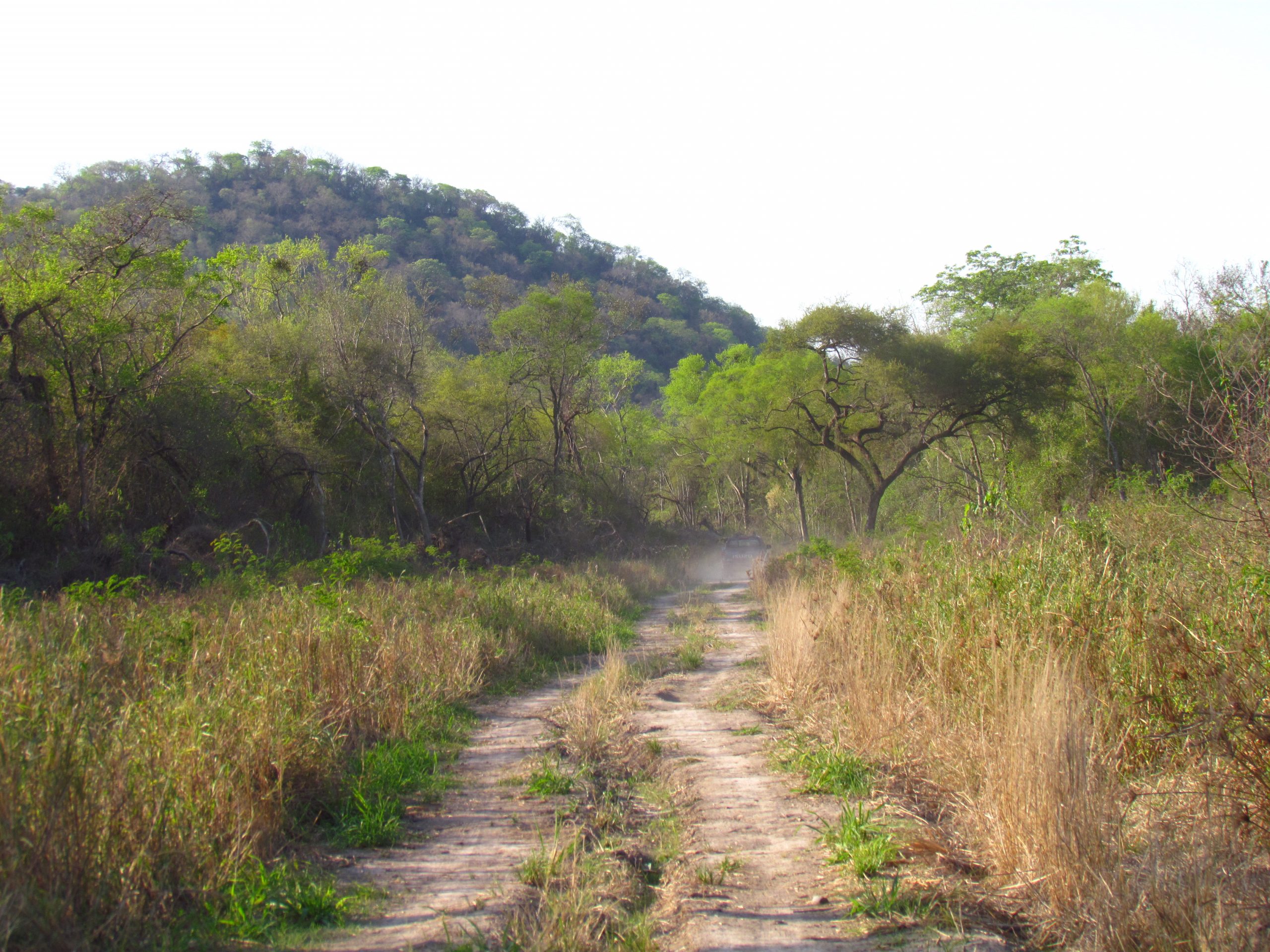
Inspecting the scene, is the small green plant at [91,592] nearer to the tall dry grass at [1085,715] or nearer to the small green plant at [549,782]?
the small green plant at [549,782]

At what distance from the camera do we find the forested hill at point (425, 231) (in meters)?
55.0

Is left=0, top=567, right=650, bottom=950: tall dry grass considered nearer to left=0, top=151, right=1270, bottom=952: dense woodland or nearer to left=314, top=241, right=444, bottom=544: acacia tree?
left=0, top=151, right=1270, bottom=952: dense woodland

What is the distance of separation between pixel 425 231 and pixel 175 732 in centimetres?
7937

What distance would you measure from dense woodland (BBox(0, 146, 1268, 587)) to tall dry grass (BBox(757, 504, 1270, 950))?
94cm

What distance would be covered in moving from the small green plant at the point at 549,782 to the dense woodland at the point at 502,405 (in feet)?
14.5

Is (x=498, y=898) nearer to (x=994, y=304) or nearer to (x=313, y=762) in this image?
(x=313, y=762)

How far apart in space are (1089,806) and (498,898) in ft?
8.80

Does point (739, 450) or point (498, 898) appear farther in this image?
point (739, 450)

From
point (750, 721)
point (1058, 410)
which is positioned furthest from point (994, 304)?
point (750, 721)

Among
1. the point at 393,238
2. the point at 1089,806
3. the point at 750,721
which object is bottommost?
the point at 750,721

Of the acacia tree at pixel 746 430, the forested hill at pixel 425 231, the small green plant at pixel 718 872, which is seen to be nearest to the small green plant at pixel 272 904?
the small green plant at pixel 718 872

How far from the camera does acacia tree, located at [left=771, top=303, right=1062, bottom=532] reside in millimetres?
29281

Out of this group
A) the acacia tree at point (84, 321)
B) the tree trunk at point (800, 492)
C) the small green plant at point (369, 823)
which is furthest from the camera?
the tree trunk at point (800, 492)

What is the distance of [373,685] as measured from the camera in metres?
7.13
